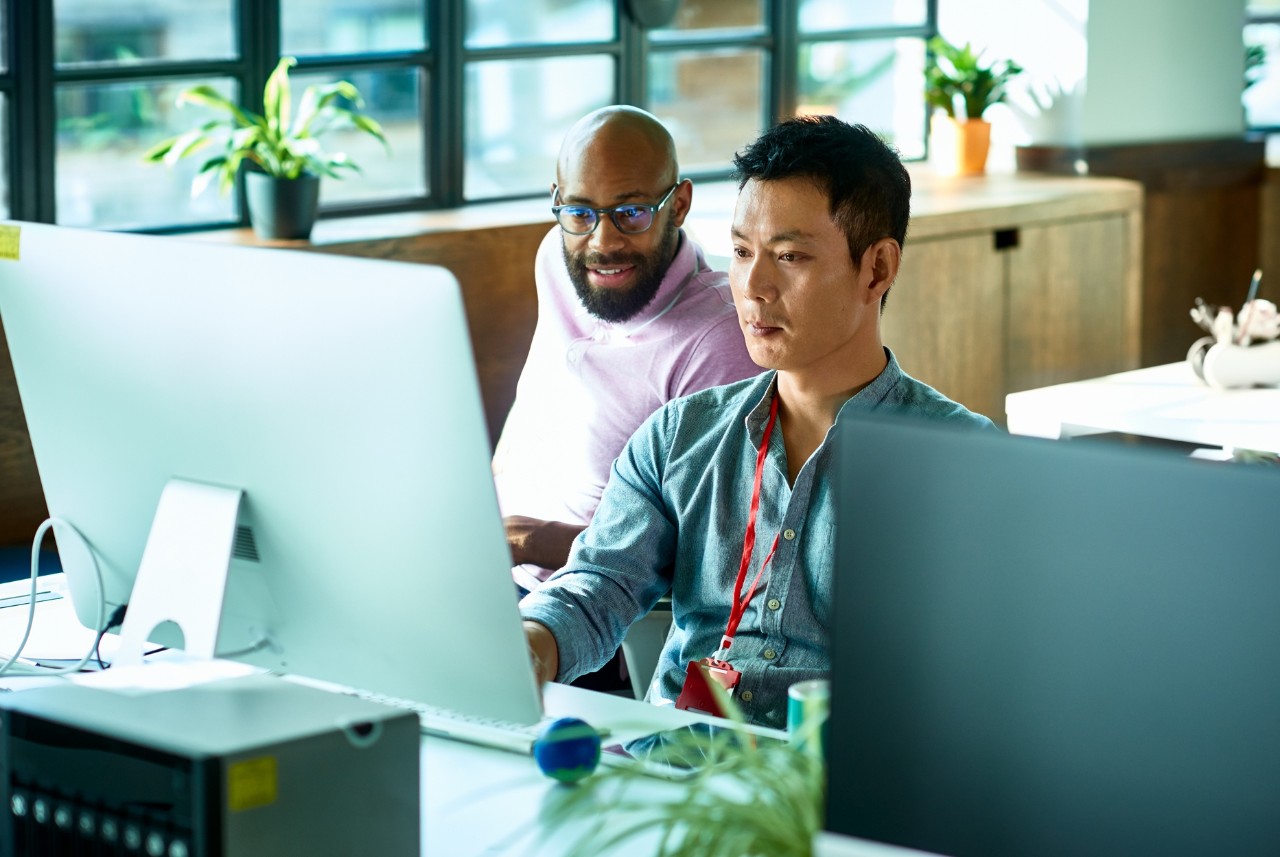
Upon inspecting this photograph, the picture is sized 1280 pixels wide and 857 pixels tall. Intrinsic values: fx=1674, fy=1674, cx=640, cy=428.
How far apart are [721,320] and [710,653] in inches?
29.5

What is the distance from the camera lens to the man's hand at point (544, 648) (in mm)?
1707

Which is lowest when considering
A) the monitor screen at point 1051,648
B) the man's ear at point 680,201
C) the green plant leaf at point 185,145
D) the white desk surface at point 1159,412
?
the white desk surface at point 1159,412

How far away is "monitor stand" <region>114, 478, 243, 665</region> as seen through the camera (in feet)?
4.58

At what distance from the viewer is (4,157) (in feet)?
12.0

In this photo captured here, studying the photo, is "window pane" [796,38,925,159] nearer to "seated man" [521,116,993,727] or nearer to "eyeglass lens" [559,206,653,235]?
"eyeglass lens" [559,206,653,235]

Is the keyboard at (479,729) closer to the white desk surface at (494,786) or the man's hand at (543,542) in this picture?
the white desk surface at (494,786)

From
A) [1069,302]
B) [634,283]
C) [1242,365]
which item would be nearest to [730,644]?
[634,283]

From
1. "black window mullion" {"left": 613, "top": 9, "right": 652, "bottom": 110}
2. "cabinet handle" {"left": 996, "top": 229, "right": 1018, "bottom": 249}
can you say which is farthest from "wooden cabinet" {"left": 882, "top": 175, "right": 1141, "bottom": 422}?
"black window mullion" {"left": 613, "top": 9, "right": 652, "bottom": 110}

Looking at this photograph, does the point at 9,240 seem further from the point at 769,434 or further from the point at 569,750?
the point at 769,434

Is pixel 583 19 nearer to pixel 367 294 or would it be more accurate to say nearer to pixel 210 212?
pixel 210 212

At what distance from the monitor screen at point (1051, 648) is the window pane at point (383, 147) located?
346cm

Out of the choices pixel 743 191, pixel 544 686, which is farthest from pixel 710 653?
pixel 743 191

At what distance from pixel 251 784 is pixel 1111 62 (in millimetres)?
4824

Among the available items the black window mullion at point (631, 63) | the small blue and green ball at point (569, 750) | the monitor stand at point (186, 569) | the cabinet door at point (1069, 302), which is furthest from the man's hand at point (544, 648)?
the cabinet door at point (1069, 302)
